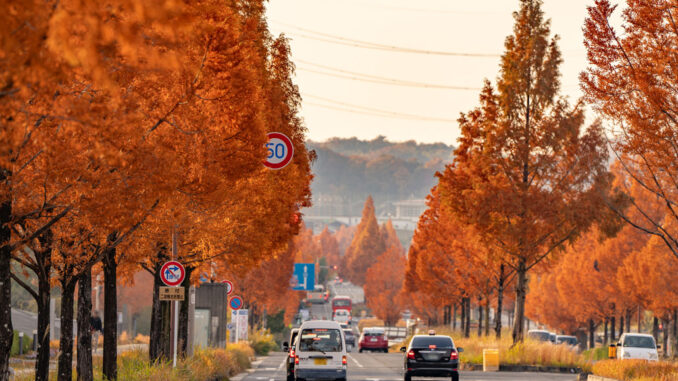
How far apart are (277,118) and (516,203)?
37.7ft

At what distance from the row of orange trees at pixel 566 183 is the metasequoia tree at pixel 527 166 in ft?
0.16

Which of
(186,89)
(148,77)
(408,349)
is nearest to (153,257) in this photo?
(408,349)

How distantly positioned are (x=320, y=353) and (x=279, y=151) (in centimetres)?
675

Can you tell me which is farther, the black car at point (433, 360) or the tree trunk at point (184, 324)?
the tree trunk at point (184, 324)

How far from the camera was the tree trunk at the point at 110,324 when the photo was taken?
21.2 metres

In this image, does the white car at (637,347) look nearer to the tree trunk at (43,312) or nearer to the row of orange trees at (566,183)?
the row of orange trees at (566,183)

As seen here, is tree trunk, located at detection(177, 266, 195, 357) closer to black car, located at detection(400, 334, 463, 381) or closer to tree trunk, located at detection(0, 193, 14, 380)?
black car, located at detection(400, 334, 463, 381)

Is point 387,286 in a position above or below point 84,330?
below

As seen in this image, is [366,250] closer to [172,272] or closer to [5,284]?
[172,272]

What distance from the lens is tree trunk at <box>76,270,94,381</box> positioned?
62.4 ft

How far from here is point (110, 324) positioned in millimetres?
21547

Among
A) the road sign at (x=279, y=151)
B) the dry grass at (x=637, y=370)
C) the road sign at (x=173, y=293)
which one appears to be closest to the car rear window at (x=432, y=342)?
the dry grass at (x=637, y=370)

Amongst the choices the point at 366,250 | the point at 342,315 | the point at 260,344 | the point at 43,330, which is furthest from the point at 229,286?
the point at 366,250

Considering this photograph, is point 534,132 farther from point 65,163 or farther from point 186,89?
point 65,163
